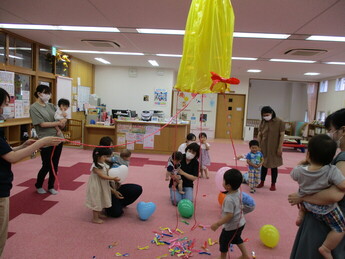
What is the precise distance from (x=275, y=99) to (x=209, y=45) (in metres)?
11.5

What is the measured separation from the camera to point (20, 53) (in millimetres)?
5613

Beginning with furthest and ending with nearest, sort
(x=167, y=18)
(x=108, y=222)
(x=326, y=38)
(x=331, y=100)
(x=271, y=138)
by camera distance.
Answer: (x=331, y=100) → (x=326, y=38) → (x=271, y=138) → (x=167, y=18) → (x=108, y=222)

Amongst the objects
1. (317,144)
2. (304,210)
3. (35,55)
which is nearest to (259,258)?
(304,210)

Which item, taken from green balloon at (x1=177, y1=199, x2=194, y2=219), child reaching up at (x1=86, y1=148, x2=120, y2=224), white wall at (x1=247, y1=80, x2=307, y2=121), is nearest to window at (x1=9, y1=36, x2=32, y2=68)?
child reaching up at (x1=86, y1=148, x2=120, y2=224)

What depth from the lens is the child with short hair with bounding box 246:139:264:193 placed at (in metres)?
3.87

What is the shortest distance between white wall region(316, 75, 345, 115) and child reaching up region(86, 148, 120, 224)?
29.1 ft

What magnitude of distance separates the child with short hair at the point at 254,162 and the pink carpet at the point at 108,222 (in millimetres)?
184

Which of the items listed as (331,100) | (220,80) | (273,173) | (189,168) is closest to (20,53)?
(189,168)

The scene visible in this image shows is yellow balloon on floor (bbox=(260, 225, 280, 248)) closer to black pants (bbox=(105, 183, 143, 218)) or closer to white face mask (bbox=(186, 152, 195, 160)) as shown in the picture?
white face mask (bbox=(186, 152, 195, 160))

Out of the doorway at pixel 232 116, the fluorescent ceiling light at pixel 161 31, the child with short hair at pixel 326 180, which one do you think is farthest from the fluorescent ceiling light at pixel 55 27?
the doorway at pixel 232 116

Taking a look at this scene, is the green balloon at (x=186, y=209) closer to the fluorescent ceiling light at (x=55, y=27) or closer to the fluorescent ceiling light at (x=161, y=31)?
the fluorescent ceiling light at (x=161, y=31)

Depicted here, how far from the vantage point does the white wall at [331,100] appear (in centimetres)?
875

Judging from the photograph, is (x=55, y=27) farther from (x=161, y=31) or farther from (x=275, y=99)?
(x=275, y=99)

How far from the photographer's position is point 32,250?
7.20ft
